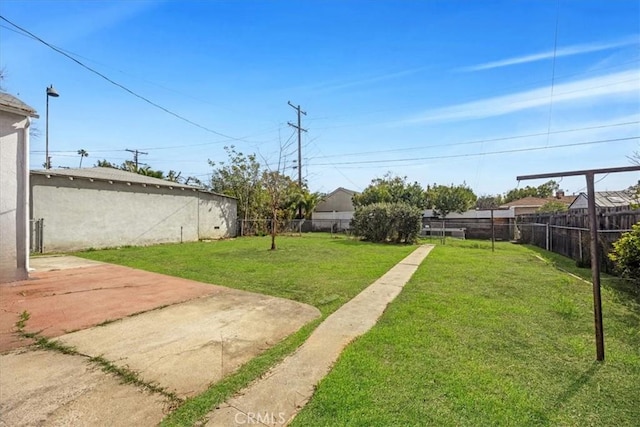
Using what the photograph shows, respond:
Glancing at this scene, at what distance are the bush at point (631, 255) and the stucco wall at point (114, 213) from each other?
17.0m

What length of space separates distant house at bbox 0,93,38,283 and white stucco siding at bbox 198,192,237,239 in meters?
11.2

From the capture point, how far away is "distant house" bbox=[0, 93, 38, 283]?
6309 mm

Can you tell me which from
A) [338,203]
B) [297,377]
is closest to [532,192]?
[338,203]

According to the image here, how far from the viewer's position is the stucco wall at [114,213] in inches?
462

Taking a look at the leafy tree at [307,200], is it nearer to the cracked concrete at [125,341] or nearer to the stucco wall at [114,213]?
the stucco wall at [114,213]

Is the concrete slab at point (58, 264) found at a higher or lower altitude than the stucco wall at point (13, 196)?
lower

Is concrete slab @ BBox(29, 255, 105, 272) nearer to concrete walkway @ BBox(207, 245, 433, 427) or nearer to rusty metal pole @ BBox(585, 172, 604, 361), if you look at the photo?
concrete walkway @ BBox(207, 245, 433, 427)

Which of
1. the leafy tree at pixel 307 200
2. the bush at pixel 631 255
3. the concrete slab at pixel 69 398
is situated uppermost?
the leafy tree at pixel 307 200

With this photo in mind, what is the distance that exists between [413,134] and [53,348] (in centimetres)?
2123

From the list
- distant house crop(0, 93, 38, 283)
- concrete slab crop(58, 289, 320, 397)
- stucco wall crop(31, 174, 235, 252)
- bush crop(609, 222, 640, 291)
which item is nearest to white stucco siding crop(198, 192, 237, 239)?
stucco wall crop(31, 174, 235, 252)

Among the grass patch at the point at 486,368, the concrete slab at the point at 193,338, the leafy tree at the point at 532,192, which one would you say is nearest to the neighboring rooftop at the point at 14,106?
the concrete slab at the point at 193,338

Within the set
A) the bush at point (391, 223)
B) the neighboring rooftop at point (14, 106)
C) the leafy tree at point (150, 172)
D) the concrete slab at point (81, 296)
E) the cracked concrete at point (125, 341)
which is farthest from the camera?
the leafy tree at point (150, 172)

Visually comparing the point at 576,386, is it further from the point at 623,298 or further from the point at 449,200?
the point at 449,200

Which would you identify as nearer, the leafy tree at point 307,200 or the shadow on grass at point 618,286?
the shadow on grass at point 618,286
